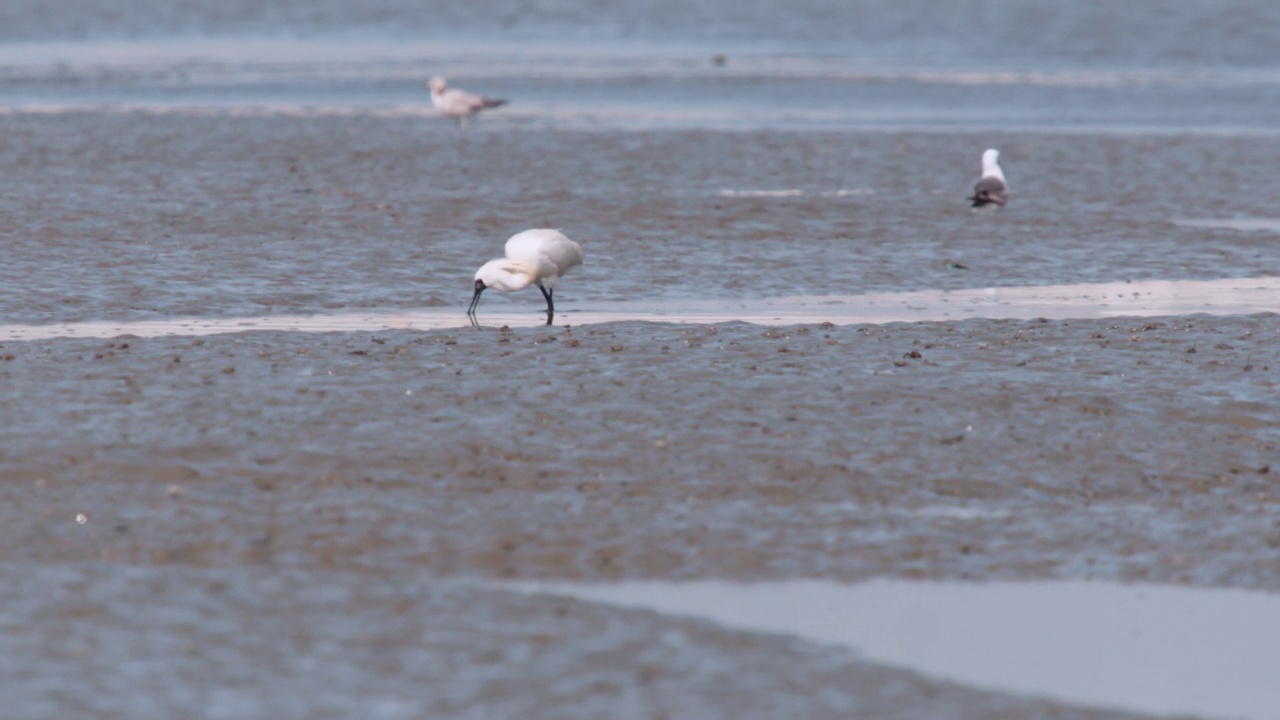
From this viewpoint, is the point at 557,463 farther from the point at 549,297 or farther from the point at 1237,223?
the point at 1237,223

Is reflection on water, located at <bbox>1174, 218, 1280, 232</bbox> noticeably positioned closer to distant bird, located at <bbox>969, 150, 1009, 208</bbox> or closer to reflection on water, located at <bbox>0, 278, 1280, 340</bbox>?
distant bird, located at <bbox>969, 150, 1009, 208</bbox>

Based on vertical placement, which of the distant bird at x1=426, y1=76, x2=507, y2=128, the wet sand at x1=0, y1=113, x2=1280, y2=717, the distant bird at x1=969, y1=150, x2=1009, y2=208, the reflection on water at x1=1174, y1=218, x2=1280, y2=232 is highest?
the distant bird at x1=426, y1=76, x2=507, y2=128

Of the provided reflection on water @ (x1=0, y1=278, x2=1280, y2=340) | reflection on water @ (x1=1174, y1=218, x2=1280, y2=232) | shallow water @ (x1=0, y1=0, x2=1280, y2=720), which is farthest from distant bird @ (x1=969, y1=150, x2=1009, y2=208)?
reflection on water @ (x1=0, y1=278, x2=1280, y2=340)

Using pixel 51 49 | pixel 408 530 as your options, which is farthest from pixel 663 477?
pixel 51 49

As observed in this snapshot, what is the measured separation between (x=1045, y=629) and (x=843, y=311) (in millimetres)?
5849

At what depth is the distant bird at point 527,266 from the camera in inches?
450

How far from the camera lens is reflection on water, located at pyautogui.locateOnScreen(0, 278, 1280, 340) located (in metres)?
10.8

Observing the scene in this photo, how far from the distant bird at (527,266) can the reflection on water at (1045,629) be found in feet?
17.3

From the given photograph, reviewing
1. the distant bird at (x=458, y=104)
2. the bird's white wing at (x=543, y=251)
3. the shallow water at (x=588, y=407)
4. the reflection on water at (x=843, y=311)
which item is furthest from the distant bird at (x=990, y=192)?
the distant bird at (x=458, y=104)

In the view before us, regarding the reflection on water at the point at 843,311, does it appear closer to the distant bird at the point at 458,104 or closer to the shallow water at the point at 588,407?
the shallow water at the point at 588,407

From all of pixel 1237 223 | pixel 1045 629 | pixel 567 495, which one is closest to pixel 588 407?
pixel 567 495

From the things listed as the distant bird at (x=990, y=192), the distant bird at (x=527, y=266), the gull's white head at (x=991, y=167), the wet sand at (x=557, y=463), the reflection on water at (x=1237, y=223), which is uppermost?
the gull's white head at (x=991, y=167)

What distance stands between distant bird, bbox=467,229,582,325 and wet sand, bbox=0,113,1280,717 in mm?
503

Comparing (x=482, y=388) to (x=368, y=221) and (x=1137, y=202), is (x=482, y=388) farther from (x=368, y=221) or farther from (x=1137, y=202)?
(x=1137, y=202)
